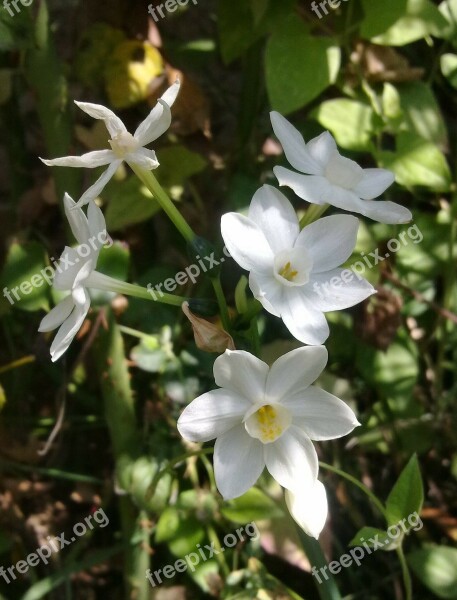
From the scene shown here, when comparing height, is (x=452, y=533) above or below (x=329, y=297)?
below

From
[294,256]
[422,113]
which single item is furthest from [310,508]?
[422,113]

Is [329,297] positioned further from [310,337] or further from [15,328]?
[15,328]

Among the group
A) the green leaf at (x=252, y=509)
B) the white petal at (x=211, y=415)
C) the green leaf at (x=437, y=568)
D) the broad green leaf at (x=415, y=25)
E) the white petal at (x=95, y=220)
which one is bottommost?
the green leaf at (x=437, y=568)

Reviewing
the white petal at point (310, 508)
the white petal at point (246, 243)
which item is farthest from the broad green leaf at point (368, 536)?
the white petal at point (246, 243)

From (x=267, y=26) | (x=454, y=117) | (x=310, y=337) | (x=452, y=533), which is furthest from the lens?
(x=454, y=117)

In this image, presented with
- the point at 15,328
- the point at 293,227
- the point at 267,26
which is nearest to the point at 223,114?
the point at 267,26

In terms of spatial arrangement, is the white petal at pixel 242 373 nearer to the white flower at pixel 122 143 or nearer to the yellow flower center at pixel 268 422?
the yellow flower center at pixel 268 422

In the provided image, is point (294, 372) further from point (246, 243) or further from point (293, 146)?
point (293, 146)

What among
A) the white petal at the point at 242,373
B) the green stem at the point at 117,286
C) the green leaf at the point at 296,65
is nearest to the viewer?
the white petal at the point at 242,373
